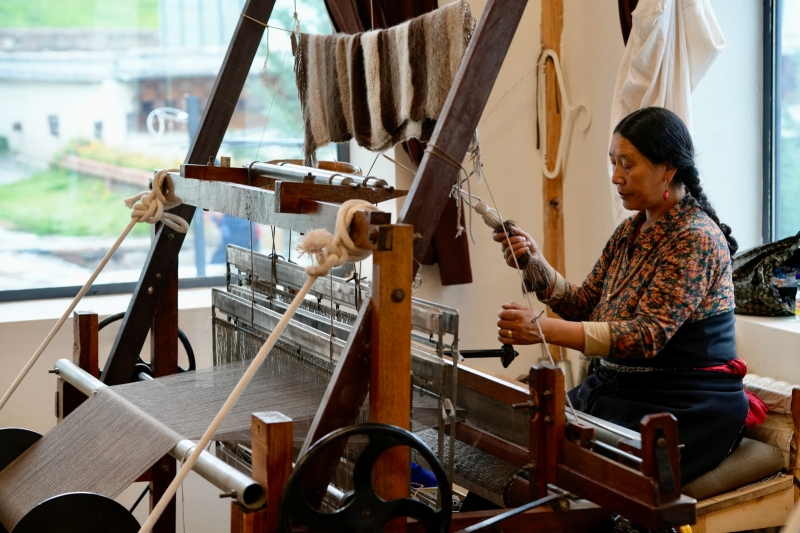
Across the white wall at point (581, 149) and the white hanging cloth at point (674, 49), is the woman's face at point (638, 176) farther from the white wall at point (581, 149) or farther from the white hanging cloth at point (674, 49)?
the white wall at point (581, 149)

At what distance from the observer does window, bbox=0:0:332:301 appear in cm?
325

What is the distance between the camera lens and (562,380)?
146 centimetres

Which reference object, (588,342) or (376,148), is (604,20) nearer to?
(376,148)

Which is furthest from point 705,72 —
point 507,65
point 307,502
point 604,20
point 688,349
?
point 307,502

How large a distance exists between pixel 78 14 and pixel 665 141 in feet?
7.51

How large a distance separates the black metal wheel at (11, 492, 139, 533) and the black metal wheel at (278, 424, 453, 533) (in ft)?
1.35

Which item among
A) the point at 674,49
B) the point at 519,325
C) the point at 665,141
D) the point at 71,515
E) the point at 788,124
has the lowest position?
the point at 71,515

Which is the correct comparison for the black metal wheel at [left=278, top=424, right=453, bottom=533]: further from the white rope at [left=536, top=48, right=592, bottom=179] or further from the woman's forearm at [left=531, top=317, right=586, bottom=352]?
the white rope at [left=536, top=48, right=592, bottom=179]

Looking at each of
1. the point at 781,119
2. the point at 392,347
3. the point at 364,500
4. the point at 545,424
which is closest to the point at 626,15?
the point at 781,119

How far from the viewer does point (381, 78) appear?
2154mm

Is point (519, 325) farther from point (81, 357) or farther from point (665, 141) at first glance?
point (81, 357)

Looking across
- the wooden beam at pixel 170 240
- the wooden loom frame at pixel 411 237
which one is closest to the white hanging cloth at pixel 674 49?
the wooden beam at pixel 170 240

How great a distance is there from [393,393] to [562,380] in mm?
292

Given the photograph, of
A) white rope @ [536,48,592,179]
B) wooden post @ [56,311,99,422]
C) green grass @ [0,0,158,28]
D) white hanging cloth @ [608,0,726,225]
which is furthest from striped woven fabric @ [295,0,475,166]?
white rope @ [536,48,592,179]
